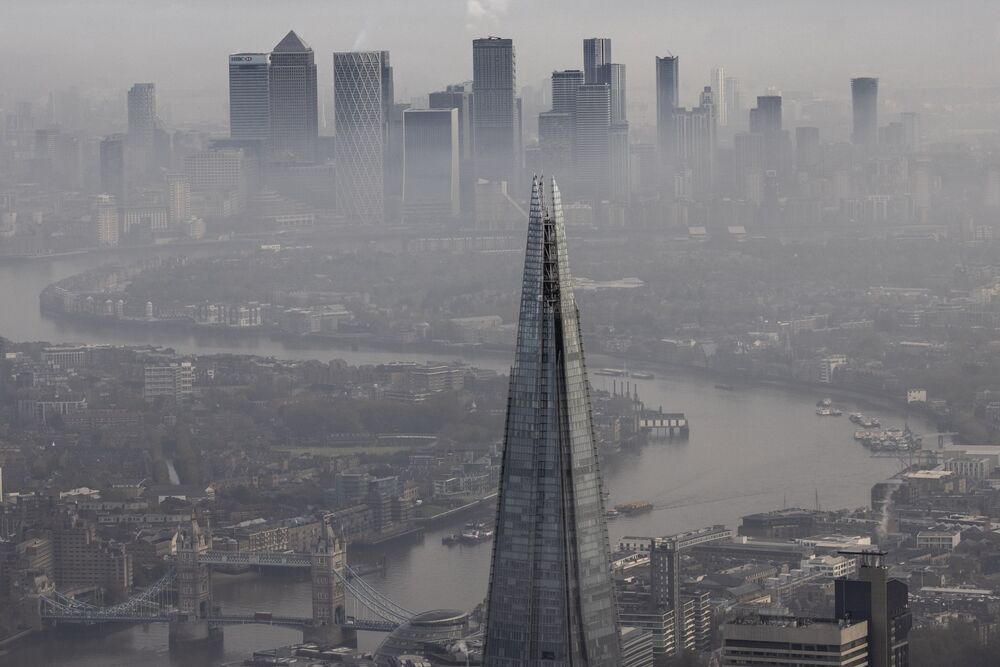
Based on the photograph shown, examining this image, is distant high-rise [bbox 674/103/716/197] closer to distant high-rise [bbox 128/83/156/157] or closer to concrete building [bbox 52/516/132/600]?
distant high-rise [bbox 128/83/156/157]

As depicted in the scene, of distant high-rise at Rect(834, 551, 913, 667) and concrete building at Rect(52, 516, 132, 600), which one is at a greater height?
distant high-rise at Rect(834, 551, 913, 667)

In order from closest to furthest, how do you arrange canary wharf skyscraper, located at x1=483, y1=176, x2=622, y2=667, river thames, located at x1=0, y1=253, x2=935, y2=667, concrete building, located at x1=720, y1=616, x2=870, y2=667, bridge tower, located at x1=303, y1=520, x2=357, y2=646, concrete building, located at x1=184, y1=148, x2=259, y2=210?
1. concrete building, located at x1=720, y1=616, x2=870, y2=667
2. canary wharf skyscraper, located at x1=483, y1=176, x2=622, y2=667
3. bridge tower, located at x1=303, y1=520, x2=357, y2=646
4. river thames, located at x1=0, y1=253, x2=935, y2=667
5. concrete building, located at x1=184, y1=148, x2=259, y2=210

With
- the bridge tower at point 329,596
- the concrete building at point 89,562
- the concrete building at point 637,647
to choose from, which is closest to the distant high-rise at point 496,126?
the concrete building at point 89,562

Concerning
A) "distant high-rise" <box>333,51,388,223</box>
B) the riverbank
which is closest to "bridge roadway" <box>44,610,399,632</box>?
the riverbank

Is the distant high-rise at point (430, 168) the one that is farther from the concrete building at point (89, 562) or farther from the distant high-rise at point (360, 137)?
the concrete building at point (89, 562)

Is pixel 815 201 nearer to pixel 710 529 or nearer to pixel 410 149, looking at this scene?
pixel 410 149

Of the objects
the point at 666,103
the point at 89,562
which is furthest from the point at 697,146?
the point at 89,562

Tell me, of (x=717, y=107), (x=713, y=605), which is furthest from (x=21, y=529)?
(x=717, y=107)

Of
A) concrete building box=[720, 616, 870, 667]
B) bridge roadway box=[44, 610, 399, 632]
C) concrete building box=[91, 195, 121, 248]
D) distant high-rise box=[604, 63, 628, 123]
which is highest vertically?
distant high-rise box=[604, 63, 628, 123]
